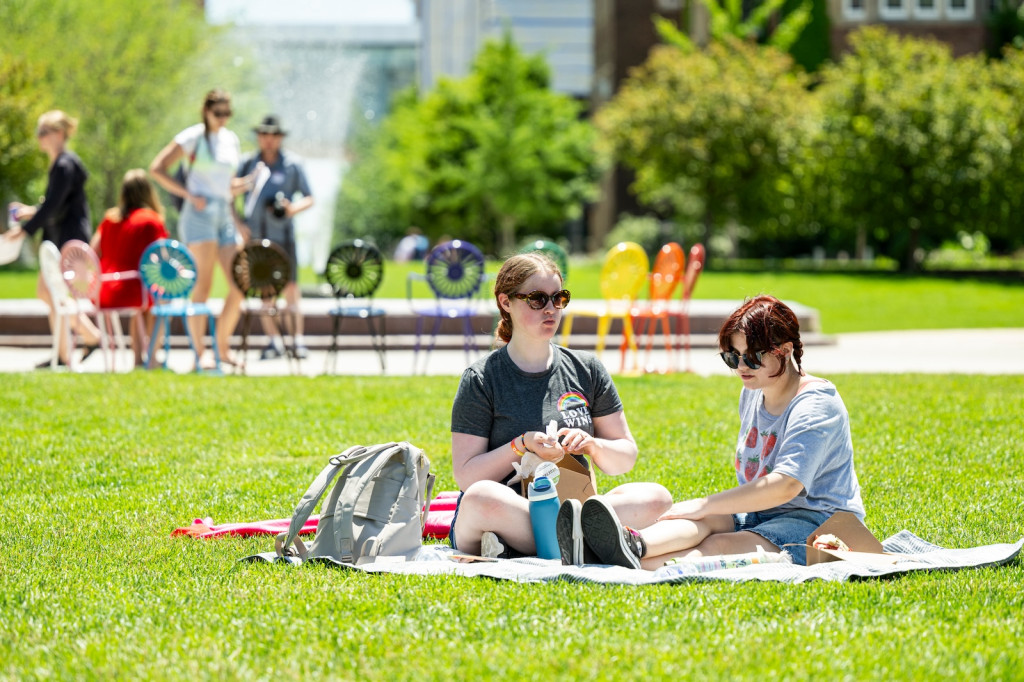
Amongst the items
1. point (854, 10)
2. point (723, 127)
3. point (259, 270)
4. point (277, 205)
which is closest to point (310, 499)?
point (259, 270)

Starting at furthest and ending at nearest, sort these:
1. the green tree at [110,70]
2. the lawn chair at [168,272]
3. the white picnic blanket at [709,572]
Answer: the green tree at [110,70] < the lawn chair at [168,272] < the white picnic blanket at [709,572]

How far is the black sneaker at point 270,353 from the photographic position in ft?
42.2

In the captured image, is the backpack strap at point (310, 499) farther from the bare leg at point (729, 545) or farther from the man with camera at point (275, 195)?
the man with camera at point (275, 195)

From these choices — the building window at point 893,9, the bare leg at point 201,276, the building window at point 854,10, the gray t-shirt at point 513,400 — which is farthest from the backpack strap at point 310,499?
the building window at point 893,9

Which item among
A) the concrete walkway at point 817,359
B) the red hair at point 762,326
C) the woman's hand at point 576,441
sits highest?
the red hair at point 762,326

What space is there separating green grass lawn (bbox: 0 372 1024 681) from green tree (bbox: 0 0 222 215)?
25.0 m

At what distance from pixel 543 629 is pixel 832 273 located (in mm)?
27353

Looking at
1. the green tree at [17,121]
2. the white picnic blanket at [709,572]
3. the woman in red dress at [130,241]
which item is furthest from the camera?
the green tree at [17,121]

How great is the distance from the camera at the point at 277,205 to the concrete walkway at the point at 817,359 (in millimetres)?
1456

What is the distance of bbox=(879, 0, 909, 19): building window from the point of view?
155 feet

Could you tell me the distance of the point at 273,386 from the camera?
9.84 metres

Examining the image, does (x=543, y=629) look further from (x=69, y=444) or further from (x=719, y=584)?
(x=69, y=444)

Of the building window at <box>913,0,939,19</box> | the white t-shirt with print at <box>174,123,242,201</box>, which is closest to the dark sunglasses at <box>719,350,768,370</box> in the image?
the white t-shirt with print at <box>174,123,242,201</box>

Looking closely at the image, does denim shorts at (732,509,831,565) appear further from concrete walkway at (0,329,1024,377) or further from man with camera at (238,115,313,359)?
man with camera at (238,115,313,359)
